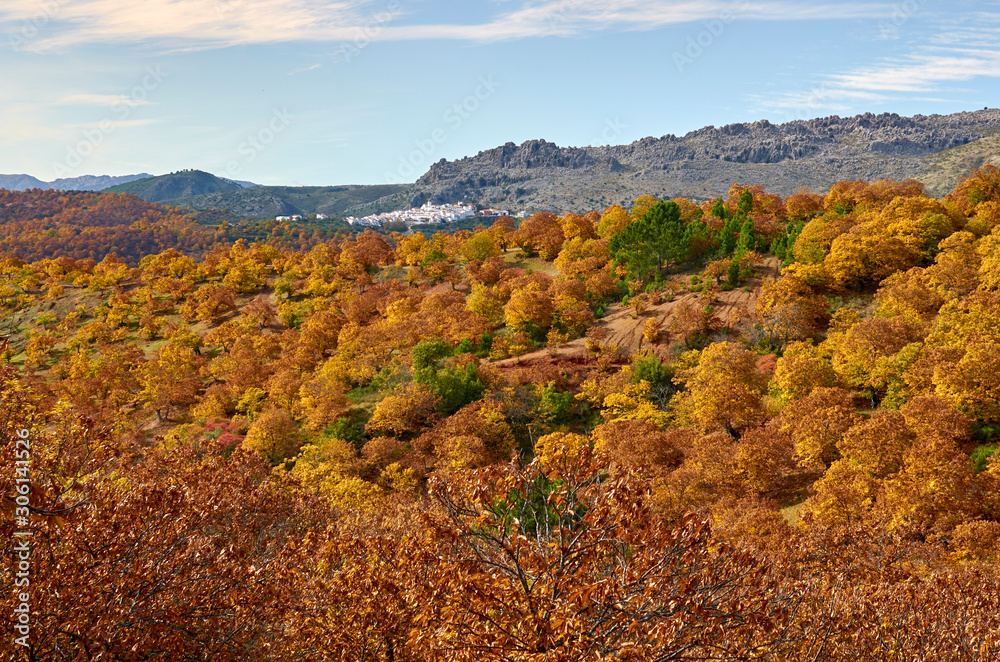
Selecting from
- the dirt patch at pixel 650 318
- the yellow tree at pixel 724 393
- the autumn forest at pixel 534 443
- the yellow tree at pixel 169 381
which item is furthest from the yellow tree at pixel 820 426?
the yellow tree at pixel 169 381

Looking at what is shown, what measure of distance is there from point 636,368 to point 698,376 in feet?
38.5

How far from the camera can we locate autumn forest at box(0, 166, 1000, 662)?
11.1m

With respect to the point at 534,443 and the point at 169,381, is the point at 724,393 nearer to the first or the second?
the point at 534,443

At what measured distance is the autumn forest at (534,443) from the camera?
11125mm

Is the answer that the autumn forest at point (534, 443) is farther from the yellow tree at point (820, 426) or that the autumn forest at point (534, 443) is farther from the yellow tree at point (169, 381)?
the yellow tree at point (169, 381)

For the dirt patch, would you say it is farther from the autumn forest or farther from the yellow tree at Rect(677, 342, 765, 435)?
the yellow tree at Rect(677, 342, 765, 435)

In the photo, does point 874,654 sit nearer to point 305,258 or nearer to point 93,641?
point 93,641

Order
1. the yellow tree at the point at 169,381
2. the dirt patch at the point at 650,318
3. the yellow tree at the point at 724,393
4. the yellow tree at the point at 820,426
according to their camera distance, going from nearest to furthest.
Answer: the yellow tree at the point at 820,426
the yellow tree at the point at 724,393
the dirt patch at the point at 650,318
the yellow tree at the point at 169,381

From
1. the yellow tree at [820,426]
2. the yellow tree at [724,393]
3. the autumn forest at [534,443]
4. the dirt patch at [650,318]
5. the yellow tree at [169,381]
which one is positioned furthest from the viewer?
the yellow tree at [169,381]

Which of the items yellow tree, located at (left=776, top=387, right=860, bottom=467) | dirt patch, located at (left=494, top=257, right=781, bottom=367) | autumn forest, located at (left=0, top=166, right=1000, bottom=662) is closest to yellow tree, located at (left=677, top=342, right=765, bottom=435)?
autumn forest, located at (left=0, top=166, right=1000, bottom=662)

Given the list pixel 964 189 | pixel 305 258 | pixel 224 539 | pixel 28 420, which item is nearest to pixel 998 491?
pixel 224 539

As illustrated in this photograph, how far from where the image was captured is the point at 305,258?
137m

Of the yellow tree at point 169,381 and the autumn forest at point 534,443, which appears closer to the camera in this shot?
the autumn forest at point 534,443

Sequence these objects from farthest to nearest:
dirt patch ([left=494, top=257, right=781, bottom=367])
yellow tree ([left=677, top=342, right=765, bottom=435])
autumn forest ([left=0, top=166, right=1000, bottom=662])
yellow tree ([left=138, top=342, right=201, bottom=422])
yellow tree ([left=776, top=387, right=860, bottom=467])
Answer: yellow tree ([left=138, top=342, right=201, bottom=422])
dirt patch ([left=494, top=257, right=781, bottom=367])
yellow tree ([left=677, top=342, right=765, bottom=435])
yellow tree ([left=776, top=387, right=860, bottom=467])
autumn forest ([left=0, top=166, right=1000, bottom=662])
